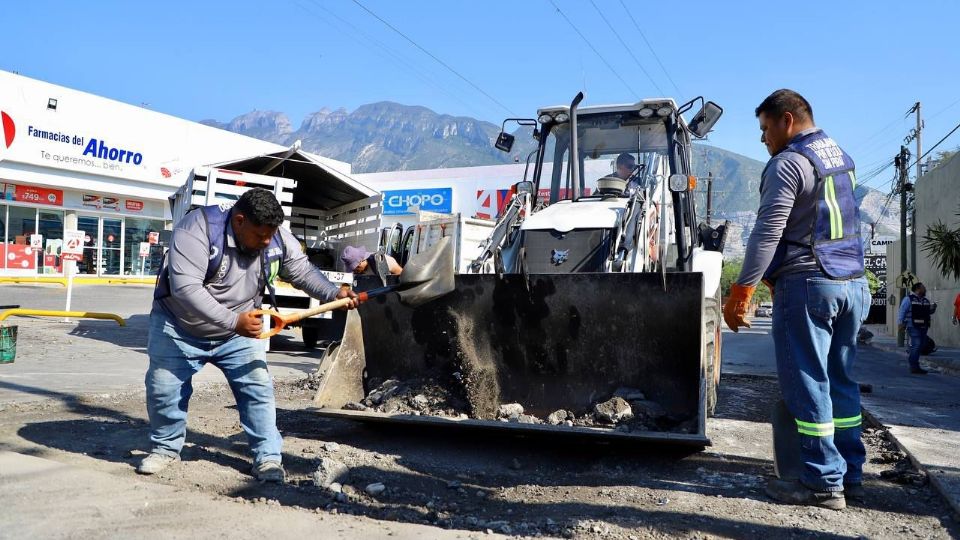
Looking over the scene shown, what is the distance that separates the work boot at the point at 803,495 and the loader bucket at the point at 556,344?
0.85 m

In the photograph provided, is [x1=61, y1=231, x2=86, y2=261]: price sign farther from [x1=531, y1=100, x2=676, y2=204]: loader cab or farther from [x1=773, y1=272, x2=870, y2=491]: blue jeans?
[x1=773, y1=272, x2=870, y2=491]: blue jeans

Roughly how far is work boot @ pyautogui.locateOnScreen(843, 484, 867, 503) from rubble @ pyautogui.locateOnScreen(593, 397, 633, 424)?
4.21ft

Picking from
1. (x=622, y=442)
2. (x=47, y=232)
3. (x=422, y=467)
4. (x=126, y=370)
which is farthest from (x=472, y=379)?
(x=47, y=232)

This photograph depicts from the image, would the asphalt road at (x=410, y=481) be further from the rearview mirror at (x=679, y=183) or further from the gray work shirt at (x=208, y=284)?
the rearview mirror at (x=679, y=183)

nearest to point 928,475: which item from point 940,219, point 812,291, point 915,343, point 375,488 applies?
point 812,291

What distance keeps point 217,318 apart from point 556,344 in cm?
Answer: 232

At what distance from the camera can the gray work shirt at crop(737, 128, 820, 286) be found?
366cm

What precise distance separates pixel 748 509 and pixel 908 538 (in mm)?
662

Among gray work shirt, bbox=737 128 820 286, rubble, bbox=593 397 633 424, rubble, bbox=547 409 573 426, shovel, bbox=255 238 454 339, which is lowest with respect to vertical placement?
rubble, bbox=547 409 573 426

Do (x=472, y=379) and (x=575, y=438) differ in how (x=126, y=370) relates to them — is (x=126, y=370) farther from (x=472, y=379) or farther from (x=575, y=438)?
(x=575, y=438)

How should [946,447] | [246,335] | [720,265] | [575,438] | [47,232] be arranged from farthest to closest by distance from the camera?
[47,232]
[720,265]
[946,447]
[575,438]
[246,335]

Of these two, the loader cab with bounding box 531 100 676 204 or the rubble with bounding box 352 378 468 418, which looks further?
the loader cab with bounding box 531 100 676 204

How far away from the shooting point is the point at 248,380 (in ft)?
13.4

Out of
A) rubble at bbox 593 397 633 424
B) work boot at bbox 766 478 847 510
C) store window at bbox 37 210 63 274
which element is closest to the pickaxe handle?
rubble at bbox 593 397 633 424
